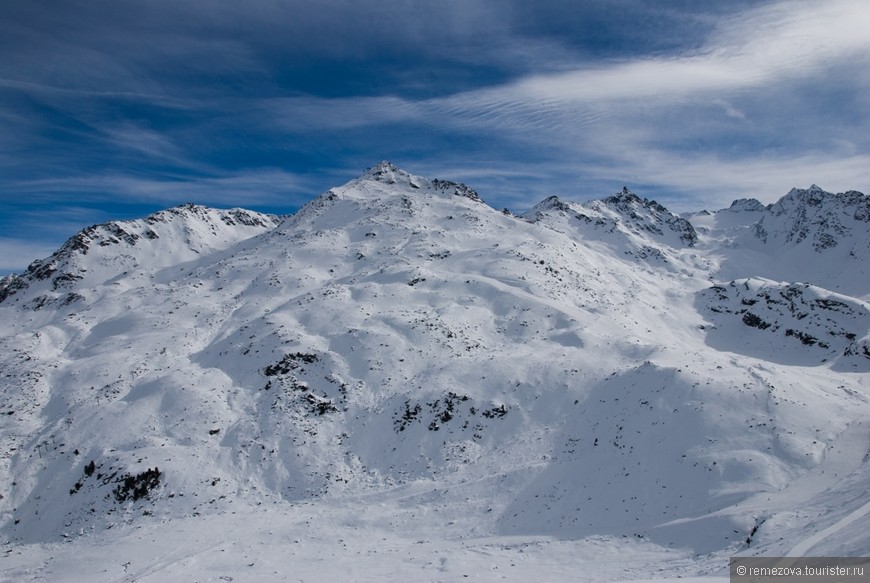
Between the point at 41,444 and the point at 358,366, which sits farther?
the point at 358,366

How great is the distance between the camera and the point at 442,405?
35375 millimetres

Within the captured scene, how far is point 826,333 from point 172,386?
7435cm

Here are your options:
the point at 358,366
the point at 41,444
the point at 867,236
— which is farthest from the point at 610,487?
the point at 867,236

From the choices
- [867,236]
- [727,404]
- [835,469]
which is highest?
[867,236]

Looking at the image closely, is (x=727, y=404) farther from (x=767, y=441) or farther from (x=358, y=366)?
(x=358, y=366)

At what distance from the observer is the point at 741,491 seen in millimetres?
23781

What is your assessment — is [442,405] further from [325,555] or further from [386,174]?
[386,174]

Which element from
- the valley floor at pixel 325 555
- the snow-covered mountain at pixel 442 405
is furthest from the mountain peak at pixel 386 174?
the valley floor at pixel 325 555

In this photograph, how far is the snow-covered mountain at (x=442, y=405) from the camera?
25.3 m

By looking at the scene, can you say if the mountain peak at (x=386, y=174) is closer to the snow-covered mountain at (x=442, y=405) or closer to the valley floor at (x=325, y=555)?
the snow-covered mountain at (x=442, y=405)

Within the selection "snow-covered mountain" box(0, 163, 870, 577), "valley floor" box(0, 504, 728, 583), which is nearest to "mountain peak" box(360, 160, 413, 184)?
"snow-covered mountain" box(0, 163, 870, 577)

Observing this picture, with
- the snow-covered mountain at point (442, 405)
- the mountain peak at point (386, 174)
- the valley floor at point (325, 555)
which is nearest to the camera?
the valley floor at point (325, 555)

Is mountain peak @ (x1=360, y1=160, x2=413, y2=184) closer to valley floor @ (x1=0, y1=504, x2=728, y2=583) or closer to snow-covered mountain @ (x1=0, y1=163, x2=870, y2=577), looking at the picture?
snow-covered mountain @ (x1=0, y1=163, x2=870, y2=577)

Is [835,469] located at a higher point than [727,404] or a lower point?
lower
